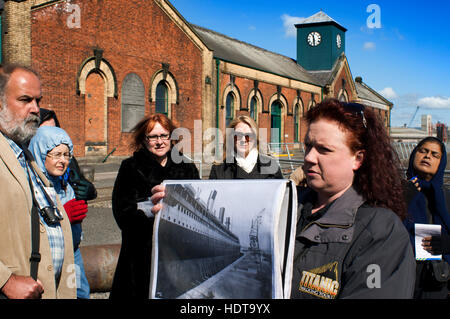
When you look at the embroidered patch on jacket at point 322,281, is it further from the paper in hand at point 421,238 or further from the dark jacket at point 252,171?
the dark jacket at point 252,171

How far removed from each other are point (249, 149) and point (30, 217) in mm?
2191

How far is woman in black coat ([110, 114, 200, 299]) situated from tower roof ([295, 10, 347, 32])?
128ft

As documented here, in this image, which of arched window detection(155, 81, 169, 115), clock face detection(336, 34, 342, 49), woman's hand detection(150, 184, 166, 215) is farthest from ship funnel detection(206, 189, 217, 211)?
clock face detection(336, 34, 342, 49)

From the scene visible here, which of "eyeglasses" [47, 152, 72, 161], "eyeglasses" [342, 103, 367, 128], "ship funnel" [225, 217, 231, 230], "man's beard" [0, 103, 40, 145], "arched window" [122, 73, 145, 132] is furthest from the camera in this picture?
"arched window" [122, 73, 145, 132]

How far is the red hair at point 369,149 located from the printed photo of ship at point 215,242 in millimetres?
413

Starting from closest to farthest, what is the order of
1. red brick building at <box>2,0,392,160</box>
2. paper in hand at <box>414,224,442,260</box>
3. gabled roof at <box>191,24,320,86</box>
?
paper in hand at <box>414,224,442,260</box> → red brick building at <box>2,0,392,160</box> → gabled roof at <box>191,24,320,86</box>

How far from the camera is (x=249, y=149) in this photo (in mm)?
3801

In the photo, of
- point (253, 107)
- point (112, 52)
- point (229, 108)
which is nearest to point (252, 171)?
point (112, 52)

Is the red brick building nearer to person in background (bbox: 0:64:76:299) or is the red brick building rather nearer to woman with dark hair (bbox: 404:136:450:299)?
woman with dark hair (bbox: 404:136:450:299)

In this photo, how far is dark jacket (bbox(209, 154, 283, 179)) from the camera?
12.2 ft

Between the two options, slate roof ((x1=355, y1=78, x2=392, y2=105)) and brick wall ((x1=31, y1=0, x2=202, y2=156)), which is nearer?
brick wall ((x1=31, y1=0, x2=202, y2=156))

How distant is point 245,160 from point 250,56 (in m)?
27.3

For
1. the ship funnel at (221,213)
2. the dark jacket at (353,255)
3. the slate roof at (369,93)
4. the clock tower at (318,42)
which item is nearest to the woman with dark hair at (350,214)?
the dark jacket at (353,255)
